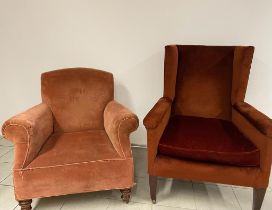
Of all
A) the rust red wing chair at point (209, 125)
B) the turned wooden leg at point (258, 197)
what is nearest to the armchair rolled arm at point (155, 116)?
the rust red wing chair at point (209, 125)

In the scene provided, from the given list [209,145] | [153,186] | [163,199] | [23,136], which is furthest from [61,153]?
[209,145]

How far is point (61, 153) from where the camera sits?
4.99ft

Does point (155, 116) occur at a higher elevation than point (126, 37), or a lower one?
lower

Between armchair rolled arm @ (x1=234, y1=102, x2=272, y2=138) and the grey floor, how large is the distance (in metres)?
0.60

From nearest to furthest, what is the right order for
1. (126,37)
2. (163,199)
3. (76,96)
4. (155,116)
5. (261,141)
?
(261,141) < (155,116) < (163,199) < (76,96) < (126,37)

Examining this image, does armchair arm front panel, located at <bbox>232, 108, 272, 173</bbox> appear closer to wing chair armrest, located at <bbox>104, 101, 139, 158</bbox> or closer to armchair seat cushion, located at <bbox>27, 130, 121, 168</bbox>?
wing chair armrest, located at <bbox>104, 101, 139, 158</bbox>

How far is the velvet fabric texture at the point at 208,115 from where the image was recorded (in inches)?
55.3

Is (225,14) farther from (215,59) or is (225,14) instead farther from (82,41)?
(82,41)

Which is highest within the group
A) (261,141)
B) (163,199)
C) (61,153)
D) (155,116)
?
(155,116)

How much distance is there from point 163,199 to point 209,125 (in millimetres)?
608

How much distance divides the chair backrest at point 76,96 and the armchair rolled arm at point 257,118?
96 centimetres

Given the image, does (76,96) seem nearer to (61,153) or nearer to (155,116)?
(61,153)

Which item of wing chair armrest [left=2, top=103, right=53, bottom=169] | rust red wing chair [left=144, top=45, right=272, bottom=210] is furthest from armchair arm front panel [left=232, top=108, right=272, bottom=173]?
wing chair armrest [left=2, top=103, right=53, bottom=169]

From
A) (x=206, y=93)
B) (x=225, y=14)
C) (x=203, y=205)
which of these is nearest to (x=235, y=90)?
(x=206, y=93)
